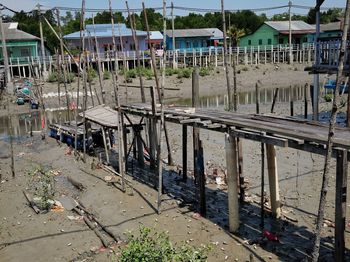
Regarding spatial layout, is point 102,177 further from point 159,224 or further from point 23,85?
point 23,85

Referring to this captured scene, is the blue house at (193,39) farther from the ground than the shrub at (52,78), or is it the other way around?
the blue house at (193,39)

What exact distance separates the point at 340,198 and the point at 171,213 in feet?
17.2

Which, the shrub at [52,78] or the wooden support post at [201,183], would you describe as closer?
the wooden support post at [201,183]

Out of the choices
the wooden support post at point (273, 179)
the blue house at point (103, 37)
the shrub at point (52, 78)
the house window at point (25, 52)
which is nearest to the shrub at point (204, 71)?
the blue house at point (103, 37)

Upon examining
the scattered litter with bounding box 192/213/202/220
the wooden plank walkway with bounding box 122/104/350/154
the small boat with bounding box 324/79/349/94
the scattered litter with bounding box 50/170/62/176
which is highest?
the wooden plank walkway with bounding box 122/104/350/154

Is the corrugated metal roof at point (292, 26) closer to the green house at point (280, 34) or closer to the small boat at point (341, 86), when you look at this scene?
the green house at point (280, 34)

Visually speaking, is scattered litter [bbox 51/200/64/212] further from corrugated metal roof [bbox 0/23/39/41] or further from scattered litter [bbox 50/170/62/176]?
corrugated metal roof [bbox 0/23/39/41]

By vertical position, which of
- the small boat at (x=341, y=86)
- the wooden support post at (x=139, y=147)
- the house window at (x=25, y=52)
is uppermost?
the house window at (x=25, y=52)

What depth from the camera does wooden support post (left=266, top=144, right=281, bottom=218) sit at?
10664 millimetres

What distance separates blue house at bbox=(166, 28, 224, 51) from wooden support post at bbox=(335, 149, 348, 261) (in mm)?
47462

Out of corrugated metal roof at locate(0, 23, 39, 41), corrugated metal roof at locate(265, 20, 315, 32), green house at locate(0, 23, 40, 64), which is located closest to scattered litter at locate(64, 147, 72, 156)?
green house at locate(0, 23, 40, 64)

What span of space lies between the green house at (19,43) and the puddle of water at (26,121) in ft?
47.8

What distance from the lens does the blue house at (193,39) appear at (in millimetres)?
54719

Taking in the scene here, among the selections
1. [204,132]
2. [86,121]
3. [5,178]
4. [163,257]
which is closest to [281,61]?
[204,132]
